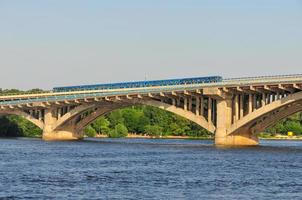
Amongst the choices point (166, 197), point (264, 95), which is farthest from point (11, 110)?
point (166, 197)

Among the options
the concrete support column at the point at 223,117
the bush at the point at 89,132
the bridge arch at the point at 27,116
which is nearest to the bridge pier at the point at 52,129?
the bridge arch at the point at 27,116

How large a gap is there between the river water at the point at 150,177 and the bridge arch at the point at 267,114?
14820mm

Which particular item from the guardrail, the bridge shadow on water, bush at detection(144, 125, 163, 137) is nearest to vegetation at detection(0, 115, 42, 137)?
the guardrail

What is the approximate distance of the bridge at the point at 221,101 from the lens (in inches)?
3487

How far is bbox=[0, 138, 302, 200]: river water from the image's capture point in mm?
40969

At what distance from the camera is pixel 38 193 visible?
134 ft

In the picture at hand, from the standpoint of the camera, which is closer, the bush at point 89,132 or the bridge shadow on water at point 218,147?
the bridge shadow on water at point 218,147

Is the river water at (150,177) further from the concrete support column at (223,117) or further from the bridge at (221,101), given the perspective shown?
the concrete support column at (223,117)

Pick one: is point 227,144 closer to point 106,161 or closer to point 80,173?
point 106,161

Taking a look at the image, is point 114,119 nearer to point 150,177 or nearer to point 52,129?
point 52,129

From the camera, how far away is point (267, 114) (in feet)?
298

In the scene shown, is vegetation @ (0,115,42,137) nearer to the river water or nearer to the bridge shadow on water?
the bridge shadow on water

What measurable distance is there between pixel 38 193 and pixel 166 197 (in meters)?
7.00

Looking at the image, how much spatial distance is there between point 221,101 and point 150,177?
148 feet
